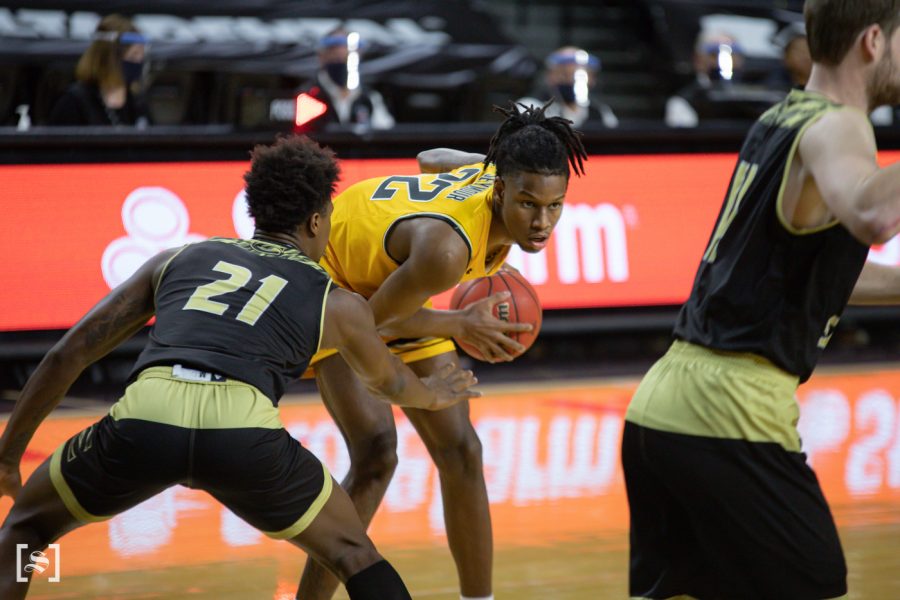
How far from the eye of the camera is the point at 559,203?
4.00 metres

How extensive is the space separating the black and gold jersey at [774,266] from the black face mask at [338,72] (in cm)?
719

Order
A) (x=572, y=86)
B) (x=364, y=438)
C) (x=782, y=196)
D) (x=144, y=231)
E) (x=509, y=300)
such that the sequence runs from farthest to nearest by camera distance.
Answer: (x=572, y=86), (x=144, y=231), (x=509, y=300), (x=364, y=438), (x=782, y=196)

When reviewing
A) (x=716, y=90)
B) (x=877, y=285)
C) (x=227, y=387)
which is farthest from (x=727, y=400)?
(x=716, y=90)

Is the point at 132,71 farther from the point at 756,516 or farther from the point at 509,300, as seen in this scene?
the point at 756,516

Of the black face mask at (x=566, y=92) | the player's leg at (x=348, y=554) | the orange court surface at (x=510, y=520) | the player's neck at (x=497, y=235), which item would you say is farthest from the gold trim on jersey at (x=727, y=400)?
the black face mask at (x=566, y=92)

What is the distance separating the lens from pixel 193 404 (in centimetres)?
312

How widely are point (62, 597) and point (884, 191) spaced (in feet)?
10.8

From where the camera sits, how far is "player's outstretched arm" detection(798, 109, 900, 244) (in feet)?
7.82

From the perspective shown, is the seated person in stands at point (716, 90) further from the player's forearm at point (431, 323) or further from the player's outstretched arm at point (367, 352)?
the player's outstretched arm at point (367, 352)

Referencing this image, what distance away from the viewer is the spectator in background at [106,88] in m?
8.54

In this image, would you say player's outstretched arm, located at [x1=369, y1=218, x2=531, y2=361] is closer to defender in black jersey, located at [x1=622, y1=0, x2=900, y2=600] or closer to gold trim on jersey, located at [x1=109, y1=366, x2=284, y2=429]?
gold trim on jersey, located at [x1=109, y1=366, x2=284, y2=429]

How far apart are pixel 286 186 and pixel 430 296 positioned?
0.73m

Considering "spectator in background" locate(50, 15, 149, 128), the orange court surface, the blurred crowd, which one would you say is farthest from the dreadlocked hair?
"spectator in background" locate(50, 15, 149, 128)

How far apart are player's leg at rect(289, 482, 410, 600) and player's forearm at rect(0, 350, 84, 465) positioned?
2.55ft
